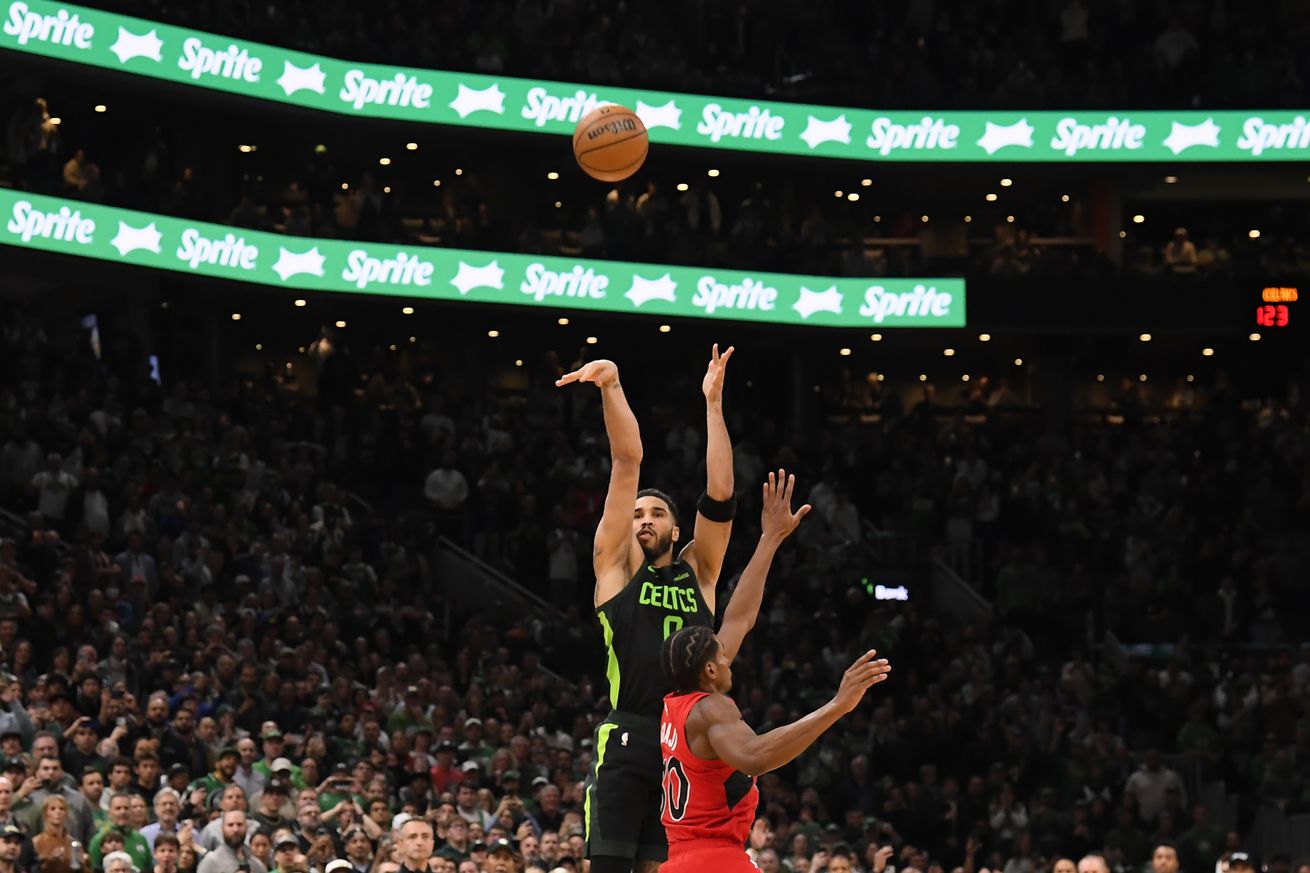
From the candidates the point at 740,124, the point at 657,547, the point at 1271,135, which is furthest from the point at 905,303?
the point at 657,547

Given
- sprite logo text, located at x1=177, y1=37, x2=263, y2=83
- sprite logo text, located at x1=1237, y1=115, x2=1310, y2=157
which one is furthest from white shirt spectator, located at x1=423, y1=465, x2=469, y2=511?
sprite logo text, located at x1=1237, y1=115, x2=1310, y2=157

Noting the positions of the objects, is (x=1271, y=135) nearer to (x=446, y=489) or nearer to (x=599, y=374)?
(x=446, y=489)

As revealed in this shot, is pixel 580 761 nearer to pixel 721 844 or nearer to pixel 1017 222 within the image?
pixel 721 844

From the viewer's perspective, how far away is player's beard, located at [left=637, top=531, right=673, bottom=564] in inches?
381

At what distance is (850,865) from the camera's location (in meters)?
19.0

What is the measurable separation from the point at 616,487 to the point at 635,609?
554 mm

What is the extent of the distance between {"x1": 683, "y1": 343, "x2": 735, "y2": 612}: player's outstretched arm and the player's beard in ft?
0.61

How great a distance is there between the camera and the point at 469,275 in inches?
1250

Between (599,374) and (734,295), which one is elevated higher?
(734,295)

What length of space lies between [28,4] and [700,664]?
2118 centimetres

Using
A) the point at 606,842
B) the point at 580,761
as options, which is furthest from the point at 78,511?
the point at 606,842

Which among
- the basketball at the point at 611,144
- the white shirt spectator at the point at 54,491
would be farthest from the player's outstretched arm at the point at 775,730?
the white shirt spectator at the point at 54,491

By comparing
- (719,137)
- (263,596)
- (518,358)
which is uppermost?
(719,137)

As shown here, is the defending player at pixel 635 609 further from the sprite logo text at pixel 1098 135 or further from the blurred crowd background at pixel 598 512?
the sprite logo text at pixel 1098 135
